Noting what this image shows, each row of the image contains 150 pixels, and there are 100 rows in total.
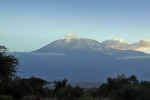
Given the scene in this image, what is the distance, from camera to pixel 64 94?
55531 mm

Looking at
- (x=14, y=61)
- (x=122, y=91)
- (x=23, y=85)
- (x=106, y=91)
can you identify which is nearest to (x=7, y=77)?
(x=14, y=61)

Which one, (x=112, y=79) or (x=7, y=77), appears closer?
(x=7, y=77)

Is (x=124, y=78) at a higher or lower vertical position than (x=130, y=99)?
higher

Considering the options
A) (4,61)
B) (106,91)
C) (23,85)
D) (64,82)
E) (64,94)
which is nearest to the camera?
(4,61)

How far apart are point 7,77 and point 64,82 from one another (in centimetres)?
4368

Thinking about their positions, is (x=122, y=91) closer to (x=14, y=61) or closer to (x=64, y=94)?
(x=64, y=94)

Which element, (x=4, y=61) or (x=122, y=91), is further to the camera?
(x=122, y=91)

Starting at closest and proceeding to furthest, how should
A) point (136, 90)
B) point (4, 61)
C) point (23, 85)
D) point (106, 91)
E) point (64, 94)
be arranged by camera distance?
point (4, 61) → point (136, 90) → point (64, 94) → point (23, 85) → point (106, 91)

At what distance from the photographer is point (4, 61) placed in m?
40.1

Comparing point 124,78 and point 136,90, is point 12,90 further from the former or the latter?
point 124,78

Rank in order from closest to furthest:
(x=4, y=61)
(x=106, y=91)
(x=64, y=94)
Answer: (x=4, y=61) → (x=64, y=94) → (x=106, y=91)

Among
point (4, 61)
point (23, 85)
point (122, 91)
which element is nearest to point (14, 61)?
point (4, 61)

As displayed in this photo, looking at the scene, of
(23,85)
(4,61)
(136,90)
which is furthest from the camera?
(23,85)

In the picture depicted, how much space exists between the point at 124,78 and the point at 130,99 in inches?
1268
